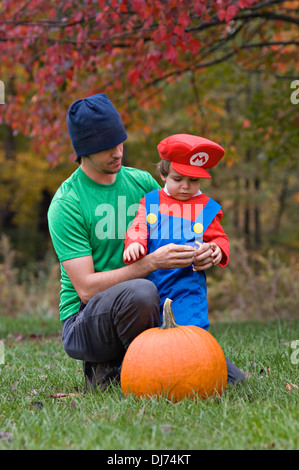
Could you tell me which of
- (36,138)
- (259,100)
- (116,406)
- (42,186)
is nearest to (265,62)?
(259,100)

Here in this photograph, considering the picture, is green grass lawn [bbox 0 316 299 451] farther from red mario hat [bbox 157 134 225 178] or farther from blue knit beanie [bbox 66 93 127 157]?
blue knit beanie [bbox 66 93 127 157]

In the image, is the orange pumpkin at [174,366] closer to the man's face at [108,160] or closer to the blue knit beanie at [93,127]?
the man's face at [108,160]

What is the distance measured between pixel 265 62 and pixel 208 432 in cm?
622

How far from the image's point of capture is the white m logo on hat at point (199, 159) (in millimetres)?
3227

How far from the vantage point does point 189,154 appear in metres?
3.20

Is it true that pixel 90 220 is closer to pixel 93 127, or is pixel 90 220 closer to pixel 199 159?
pixel 93 127

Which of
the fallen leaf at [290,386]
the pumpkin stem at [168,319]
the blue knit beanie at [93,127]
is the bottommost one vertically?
the fallen leaf at [290,386]

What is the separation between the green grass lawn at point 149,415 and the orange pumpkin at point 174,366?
8cm

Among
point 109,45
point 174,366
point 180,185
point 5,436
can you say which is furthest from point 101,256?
point 109,45

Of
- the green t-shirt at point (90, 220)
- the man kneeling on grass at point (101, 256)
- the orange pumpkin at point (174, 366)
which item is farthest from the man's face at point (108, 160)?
the orange pumpkin at point (174, 366)

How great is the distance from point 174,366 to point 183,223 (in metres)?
0.85

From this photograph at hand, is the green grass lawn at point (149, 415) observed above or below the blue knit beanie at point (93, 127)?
below

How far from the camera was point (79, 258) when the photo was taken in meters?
3.21
